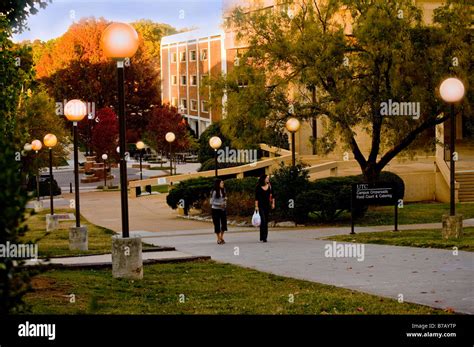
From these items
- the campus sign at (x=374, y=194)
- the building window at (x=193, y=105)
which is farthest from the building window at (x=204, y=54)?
the campus sign at (x=374, y=194)

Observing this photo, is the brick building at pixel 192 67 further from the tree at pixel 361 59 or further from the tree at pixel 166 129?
the tree at pixel 361 59

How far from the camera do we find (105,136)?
55.0 meters

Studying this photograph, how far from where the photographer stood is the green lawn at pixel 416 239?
16188 mm

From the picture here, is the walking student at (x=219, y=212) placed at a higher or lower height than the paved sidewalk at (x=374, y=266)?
higher

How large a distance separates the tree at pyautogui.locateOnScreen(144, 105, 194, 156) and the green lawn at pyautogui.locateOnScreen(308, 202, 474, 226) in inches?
1131

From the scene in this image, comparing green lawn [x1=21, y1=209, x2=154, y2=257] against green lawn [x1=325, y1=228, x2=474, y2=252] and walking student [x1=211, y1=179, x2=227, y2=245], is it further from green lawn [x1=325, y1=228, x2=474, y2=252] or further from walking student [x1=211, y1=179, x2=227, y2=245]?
green lawn [x1=325, y1=228, x2=474, y2=252]

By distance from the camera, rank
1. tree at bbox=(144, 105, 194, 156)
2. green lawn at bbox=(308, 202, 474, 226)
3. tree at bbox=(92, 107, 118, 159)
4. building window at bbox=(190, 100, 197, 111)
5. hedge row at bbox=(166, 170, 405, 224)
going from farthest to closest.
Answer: building window at bbox=(190, 100, 197, 111), tree at bbox=(144, 105, 194, 156), tree at bbox=(92, 107, 118, 159), hedge row at bbox=(166, 170, 405, 224), green lawn at bbox=(308, 202, 474, 226)

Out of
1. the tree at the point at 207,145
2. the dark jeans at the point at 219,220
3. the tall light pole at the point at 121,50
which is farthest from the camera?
the tree at the point at 207,145

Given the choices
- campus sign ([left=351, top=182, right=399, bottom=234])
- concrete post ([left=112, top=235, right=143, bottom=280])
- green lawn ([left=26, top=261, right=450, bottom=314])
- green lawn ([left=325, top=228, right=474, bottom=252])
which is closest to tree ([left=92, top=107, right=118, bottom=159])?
campus sign ([left=351, top=182, right=399, bottom=234])

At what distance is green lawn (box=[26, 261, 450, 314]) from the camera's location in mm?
9414

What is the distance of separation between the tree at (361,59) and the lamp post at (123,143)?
48.7ft

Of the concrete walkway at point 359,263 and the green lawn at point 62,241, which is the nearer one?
the concrete walkway at point 359,263

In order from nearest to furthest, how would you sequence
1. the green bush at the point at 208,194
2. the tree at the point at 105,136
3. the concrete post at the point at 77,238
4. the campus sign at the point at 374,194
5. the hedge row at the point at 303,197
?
the concrete post at the point at 77,238
the campus sign at the point at 374,194
the hedge row at the point at 303,197
the green bush at the point at 208,194
the tree at the point at 105,136

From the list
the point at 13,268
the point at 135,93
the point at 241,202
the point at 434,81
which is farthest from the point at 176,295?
the point at 135,93
